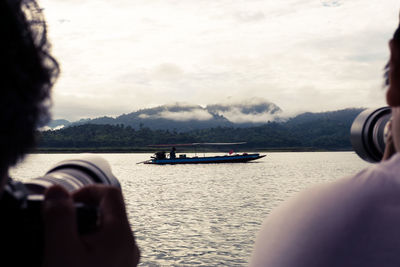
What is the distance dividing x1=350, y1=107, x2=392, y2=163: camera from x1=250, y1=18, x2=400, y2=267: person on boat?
0.28 metres

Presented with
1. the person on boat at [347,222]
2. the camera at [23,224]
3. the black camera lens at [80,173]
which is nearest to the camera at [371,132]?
the person on boat at [347,222]

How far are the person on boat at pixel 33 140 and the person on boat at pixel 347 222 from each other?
0.41 metres

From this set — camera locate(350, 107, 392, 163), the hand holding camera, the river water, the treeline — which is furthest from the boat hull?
the treeline

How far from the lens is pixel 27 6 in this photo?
0.62 meters

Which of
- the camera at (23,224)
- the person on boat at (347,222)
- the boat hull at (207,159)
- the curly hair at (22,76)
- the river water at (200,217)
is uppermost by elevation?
the curly hair at (22,76)

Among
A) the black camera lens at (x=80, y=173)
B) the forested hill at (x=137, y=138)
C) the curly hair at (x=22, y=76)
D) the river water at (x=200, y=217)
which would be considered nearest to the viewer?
the curly hair at (x=22, y=76)

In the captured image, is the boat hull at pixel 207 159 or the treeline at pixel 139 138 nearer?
the boat hull at pixel 207 159

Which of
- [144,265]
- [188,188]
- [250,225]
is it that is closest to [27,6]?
[144,265]

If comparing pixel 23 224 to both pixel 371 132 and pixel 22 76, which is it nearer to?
pixel 22 76

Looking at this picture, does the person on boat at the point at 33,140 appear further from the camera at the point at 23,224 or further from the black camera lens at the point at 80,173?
the black camera lens at the point at 80,173

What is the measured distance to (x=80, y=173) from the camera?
0.86 metres

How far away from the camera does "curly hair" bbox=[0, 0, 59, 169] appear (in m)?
0.54

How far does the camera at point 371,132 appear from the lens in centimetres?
126

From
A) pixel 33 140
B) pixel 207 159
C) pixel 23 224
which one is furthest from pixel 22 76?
pixel 207 159
